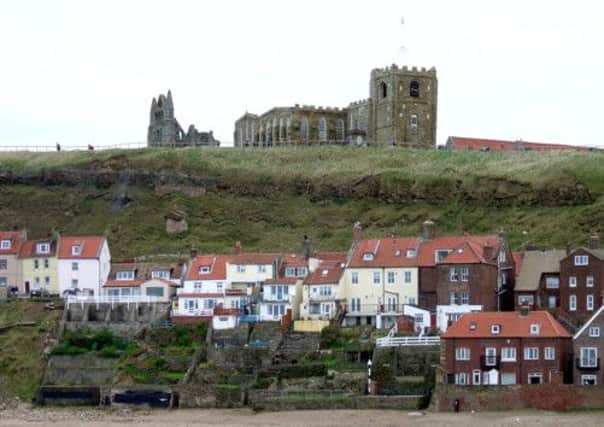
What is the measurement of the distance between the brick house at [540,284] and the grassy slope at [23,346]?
29454mm

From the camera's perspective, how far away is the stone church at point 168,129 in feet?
504

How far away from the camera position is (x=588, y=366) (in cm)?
7375

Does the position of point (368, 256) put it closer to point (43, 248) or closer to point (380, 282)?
point (380, 282)

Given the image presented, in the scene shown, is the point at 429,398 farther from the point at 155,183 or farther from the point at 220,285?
the point at 155,183

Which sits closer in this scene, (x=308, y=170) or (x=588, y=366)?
(x=588, y=366)

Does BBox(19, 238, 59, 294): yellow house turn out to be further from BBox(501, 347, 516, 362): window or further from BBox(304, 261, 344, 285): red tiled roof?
BBox(501, 347, 516, 362): window

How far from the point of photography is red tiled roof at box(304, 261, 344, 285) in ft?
290

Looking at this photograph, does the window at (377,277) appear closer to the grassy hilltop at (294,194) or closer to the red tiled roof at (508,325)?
the red tiled roof at (508,325)

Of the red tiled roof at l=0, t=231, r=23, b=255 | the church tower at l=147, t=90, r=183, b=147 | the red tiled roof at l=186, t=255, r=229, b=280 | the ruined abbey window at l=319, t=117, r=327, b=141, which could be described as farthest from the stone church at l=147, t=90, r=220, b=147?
the red tiled roof at l=186, t=255, r=229, b=280

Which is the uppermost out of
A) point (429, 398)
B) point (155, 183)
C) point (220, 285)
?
point (155, 183)

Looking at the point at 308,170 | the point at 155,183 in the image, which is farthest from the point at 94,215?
the point at 308,170

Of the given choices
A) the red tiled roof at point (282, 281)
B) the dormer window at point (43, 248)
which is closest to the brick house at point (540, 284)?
the red tiled roof at point (282, 281)

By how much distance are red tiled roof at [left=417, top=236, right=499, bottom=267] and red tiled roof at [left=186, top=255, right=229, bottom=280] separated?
13.6 meters

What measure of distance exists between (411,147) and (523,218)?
3049 cm
